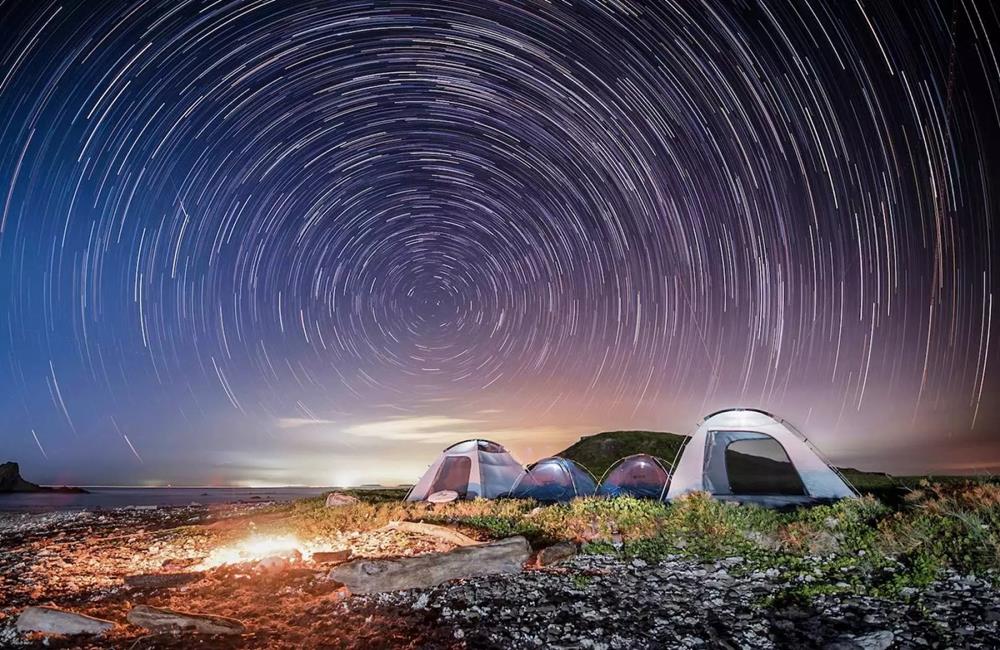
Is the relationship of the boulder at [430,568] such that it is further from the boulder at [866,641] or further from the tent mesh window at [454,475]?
the tent mesh window at [454,475]

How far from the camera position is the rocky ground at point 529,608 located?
19.7 ft

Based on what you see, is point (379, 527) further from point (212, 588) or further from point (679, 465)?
point (679, 465)

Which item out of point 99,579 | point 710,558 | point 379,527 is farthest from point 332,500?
point 710,558

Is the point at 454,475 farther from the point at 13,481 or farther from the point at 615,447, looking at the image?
the point at 13,481

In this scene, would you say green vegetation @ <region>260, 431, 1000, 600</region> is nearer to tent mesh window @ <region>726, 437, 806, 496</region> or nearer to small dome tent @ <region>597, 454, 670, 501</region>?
tent mesh window @ <region>726, 437, 806, 496</region>

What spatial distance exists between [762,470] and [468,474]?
18.7 metres

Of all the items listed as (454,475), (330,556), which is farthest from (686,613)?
(454,475)

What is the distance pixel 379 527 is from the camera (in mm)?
13828

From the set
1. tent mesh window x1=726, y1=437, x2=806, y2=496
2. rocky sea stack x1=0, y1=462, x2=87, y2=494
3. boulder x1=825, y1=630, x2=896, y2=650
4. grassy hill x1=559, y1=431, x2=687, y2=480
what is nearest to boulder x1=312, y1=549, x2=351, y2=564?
boulder x1=825, y1=630, x2=896, y2=650

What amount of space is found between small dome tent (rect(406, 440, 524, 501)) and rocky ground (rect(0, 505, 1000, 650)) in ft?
29.8

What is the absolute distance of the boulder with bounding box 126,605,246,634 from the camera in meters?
7.05

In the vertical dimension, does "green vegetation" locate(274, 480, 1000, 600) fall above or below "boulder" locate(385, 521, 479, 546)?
above

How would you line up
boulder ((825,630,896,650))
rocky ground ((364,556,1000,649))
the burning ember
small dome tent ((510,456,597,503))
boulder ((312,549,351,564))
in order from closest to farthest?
boulder ((825,630,896,650))
rocky ground ((364,556,1000,649))
boulder ((312,549,351,564))
the burning ember
small dome tent ((510,456,597,503))

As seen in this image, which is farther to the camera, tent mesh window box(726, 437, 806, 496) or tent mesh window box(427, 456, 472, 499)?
tent mesh window box(427, 456, 472, 499)
